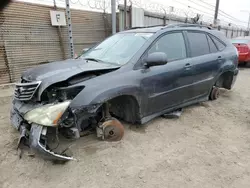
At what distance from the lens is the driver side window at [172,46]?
3.17 meters

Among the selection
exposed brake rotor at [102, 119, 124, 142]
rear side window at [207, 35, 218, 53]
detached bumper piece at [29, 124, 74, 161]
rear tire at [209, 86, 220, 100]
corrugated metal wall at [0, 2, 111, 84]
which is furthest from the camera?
corrugated metal wall at [0, 2, 111, 84]

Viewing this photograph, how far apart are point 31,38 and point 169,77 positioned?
192 inches

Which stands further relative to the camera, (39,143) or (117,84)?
(117,84)

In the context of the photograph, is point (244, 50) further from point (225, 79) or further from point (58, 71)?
point (58, 71)

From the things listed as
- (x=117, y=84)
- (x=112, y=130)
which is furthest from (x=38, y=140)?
(x=117, y=84)

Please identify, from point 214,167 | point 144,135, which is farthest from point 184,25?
point 214,167

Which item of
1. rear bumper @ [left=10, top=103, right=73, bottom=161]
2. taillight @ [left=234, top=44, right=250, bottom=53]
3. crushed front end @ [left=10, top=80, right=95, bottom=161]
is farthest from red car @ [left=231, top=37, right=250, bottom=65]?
rear bumper @ [left=10, top=103, right=73, bottom=161]

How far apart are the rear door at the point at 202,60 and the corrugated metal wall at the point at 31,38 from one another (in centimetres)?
466

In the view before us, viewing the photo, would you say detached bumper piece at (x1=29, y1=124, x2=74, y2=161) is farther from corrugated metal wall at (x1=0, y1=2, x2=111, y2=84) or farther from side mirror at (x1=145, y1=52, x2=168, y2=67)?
corrugated metal wall at (x1=0, y1=2, x2=111, y2=84)

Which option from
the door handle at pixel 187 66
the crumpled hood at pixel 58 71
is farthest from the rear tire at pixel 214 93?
the crumpled hood at pixel 58 71

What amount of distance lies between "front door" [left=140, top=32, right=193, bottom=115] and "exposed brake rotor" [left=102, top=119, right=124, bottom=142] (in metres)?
0.59

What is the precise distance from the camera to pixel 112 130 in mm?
2762

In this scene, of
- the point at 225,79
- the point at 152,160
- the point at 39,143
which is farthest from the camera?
the point at 225,79

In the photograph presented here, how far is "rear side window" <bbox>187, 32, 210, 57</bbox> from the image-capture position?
3.64 metres
